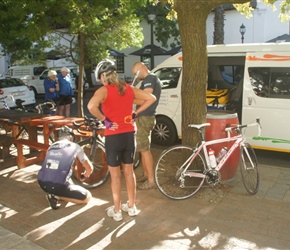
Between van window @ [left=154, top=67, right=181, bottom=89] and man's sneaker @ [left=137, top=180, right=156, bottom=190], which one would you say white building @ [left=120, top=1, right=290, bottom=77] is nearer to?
van window @ [left=154, top=67, right=181, bottom=89]

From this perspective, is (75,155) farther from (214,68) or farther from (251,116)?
(214,68)

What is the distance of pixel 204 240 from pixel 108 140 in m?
1.45

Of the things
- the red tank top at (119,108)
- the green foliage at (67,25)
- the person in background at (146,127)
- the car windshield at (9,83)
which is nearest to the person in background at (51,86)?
the green foliage at (67,25)

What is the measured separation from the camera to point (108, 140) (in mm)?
3781

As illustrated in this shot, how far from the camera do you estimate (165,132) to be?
7.70 m

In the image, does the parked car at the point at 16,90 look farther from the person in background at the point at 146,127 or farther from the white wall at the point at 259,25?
the white wall at the point at 259,25

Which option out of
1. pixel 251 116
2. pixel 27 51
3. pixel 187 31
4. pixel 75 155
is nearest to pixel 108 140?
pixel 75 155

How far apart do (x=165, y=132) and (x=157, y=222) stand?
384 centimetres

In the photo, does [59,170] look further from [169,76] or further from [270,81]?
[270,81]

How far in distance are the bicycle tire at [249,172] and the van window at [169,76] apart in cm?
304

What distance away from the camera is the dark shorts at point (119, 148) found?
377 centimetres

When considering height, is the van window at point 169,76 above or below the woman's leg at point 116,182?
above

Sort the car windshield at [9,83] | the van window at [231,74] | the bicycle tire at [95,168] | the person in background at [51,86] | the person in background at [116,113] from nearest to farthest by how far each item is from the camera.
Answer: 1. the person in background at [116,113]
2. the bicycle tire at [95,168]
3. the van window at [231,74]
4. the person in background at [51,86]
5. the car windshield at [9,83]

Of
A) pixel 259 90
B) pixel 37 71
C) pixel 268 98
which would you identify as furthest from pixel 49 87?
pixel 37 71
